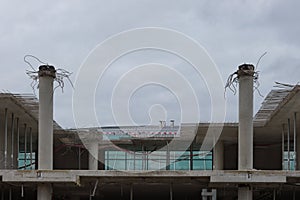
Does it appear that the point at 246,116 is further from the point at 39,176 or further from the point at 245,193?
the point at 39,176

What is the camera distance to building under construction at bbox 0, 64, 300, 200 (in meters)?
19.2

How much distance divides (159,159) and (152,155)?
0.59 m

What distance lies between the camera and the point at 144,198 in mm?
31078

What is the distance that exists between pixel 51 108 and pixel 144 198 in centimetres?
1190

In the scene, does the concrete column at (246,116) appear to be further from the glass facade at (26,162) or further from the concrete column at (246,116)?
the glass facade at (26,162)

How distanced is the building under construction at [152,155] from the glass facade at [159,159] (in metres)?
0.06

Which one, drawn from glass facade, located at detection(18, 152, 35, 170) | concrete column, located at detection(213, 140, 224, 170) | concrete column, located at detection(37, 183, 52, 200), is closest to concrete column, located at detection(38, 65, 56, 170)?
concrete column, located at detection(37, 183, 52, 200)

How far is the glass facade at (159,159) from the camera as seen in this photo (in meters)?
33.1

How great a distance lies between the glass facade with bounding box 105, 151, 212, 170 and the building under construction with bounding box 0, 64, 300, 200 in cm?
6

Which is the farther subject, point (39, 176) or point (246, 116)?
point (246, 116)

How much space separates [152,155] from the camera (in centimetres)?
3372

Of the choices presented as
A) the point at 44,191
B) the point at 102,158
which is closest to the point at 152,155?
the point at 102,158

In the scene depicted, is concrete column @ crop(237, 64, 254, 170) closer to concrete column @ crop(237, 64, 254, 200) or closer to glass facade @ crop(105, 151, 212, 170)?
concrete column @ crop(237, 64, 254, 200)

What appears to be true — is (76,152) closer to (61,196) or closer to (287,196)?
(61,196)
